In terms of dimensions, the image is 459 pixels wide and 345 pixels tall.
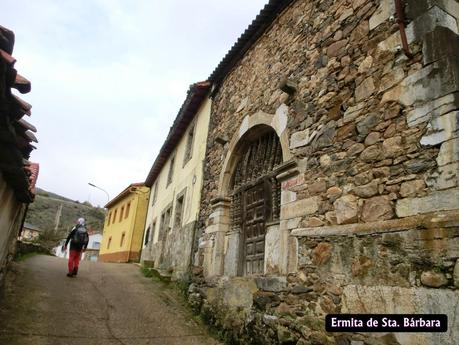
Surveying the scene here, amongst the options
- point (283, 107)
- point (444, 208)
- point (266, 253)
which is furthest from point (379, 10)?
point (266, 253)

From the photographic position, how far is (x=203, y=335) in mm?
5168

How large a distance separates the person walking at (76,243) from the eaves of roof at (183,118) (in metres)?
4.05

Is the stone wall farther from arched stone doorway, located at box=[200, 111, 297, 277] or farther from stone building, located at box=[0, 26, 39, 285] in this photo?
stone building, located at box=[0, 26, 39, 285]

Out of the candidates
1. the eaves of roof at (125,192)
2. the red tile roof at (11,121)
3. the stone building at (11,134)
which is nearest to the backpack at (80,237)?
the stone building at (11,134)

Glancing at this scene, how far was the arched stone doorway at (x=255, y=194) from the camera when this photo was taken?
5148 millimetres

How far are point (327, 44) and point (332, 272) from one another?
2.70m

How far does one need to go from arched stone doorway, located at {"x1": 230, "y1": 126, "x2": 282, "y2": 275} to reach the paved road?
1.37 meters

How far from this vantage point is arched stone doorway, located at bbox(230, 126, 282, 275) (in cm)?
515

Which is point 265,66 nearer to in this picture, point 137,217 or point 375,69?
point 375,69

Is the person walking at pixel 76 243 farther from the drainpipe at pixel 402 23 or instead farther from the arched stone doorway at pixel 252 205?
the drainpipe at pixel 402 23

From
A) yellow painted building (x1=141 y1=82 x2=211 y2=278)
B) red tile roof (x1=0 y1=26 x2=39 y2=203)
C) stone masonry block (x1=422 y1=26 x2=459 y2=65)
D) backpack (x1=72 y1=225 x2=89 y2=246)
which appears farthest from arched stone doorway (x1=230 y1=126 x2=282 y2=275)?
backpack (x1=72 y1=225 x2=89 y2=246)

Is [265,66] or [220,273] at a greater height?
[265,66]

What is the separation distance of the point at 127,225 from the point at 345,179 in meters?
16.3

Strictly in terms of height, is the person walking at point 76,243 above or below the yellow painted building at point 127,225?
below
